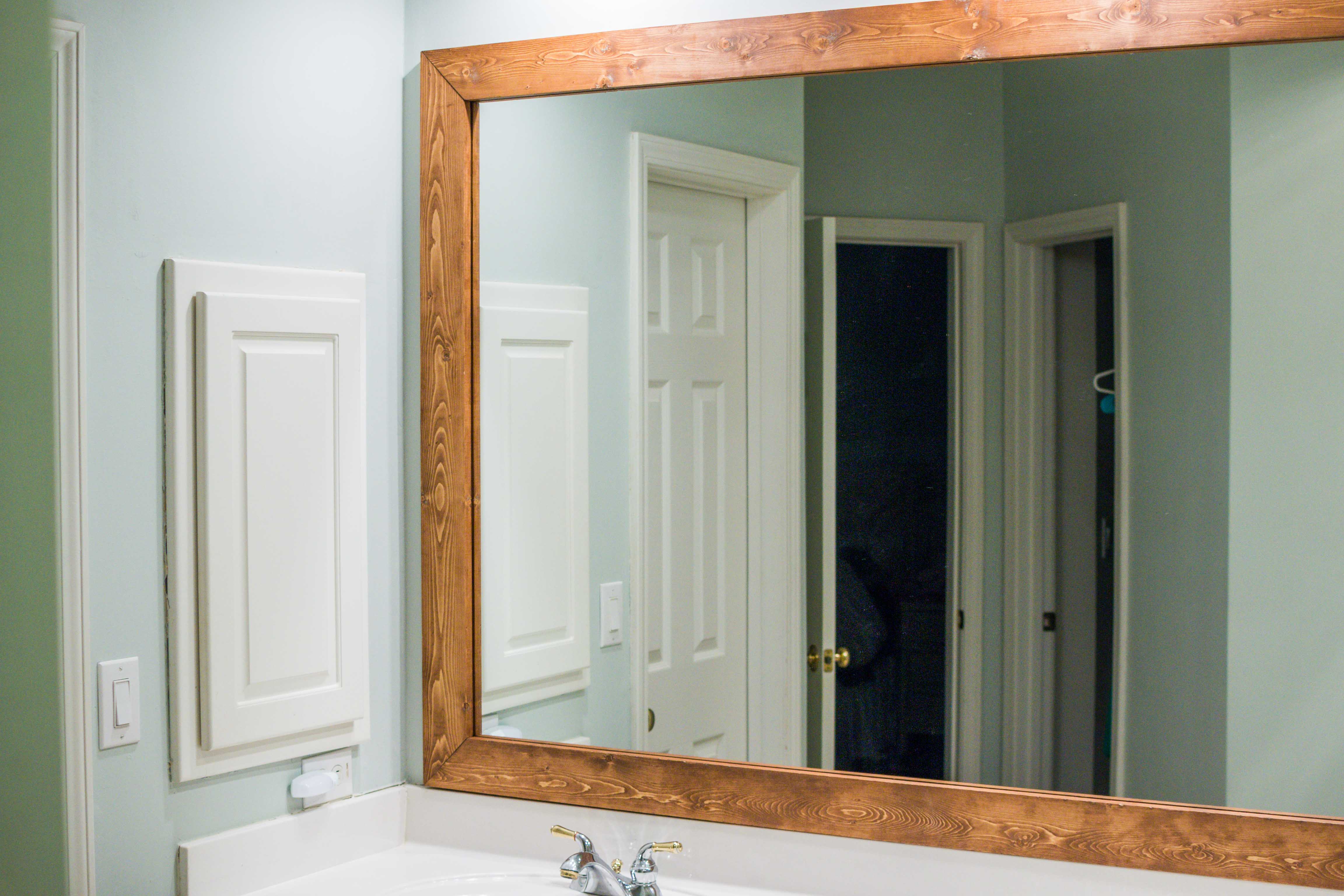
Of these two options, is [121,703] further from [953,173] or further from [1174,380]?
[1174,380]

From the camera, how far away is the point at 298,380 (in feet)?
4.67

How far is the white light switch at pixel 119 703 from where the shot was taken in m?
1.22

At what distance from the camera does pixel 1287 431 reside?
118cm

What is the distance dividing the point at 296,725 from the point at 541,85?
959 millimetres

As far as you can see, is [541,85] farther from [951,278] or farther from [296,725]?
[296,725]

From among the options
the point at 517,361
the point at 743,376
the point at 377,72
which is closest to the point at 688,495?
the point at 743,376

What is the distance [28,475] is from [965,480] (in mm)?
1178

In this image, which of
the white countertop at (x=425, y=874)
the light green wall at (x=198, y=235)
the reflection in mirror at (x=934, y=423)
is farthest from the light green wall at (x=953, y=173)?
the light green wall at (x=198, y=235)

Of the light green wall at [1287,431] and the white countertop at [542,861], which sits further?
the white countertop at [542,861]

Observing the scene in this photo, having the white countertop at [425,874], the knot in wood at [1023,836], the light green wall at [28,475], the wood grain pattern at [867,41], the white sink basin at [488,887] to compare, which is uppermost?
the wood grain pattern at [867,41]

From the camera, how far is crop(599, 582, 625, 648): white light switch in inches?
58.2

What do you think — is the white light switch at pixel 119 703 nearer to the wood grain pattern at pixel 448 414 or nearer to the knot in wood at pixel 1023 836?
the wood grain pattern at pixel 448 414

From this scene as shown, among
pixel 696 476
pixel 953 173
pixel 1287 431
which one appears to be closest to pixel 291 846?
pixel 696 476

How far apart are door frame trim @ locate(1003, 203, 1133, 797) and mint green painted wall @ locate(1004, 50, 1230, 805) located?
0.27 feet
